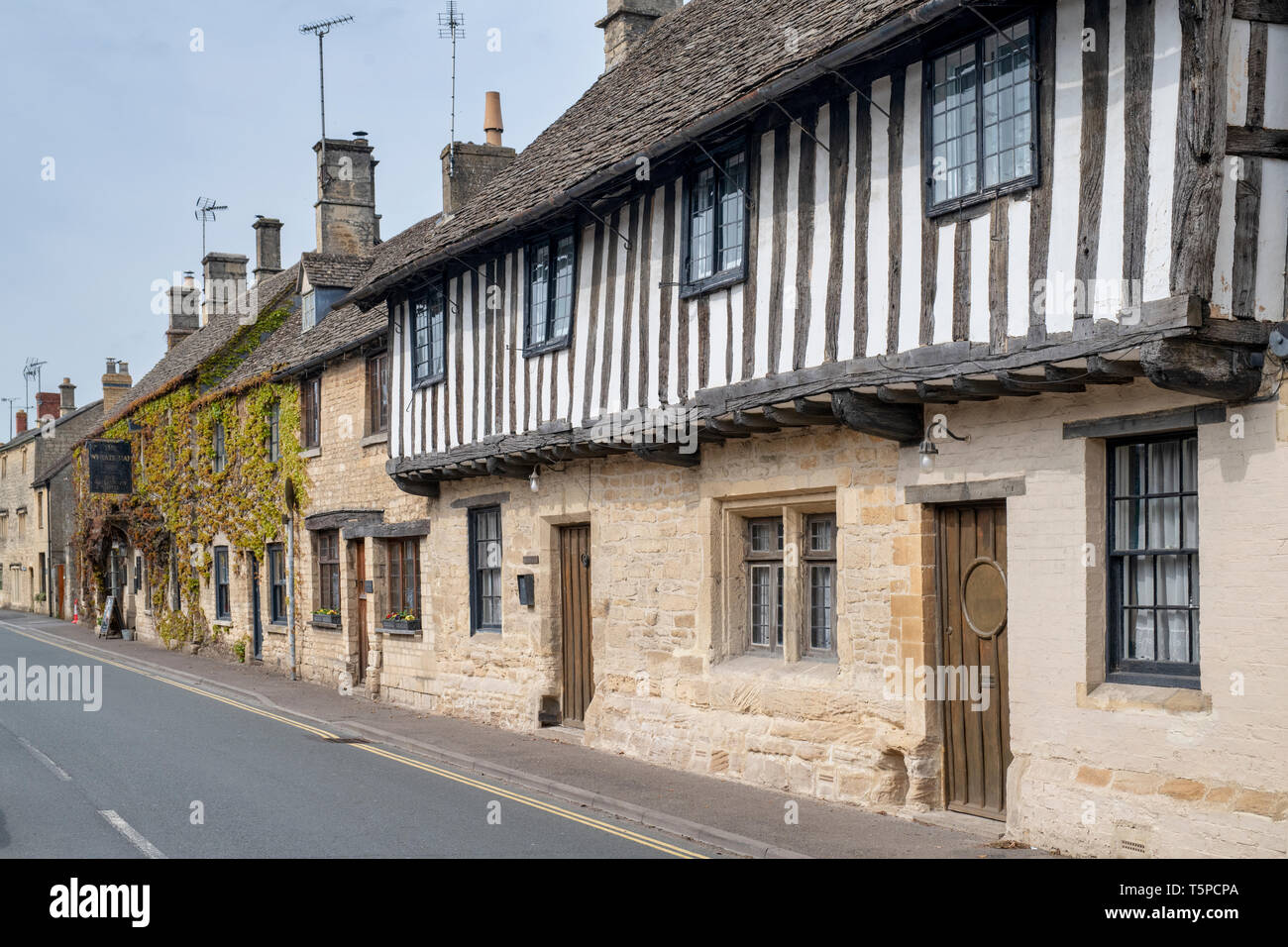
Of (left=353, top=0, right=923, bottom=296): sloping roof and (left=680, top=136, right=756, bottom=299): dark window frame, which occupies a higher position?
(left=353, top=0, right=923, bottom=296): sloping roof

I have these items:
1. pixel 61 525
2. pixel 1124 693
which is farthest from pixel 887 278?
pixel 61 525

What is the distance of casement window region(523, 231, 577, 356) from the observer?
551 inches

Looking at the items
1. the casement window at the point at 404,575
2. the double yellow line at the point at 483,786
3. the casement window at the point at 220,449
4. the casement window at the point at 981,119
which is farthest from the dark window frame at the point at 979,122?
the casement window at the point at 220,449

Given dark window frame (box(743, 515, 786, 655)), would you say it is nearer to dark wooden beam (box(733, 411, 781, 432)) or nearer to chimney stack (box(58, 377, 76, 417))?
dark wooden beam (box(733, 411, 781, 432))

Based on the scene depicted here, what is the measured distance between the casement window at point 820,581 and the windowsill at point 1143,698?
3.02 m

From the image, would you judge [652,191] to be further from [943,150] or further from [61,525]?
[61,525]

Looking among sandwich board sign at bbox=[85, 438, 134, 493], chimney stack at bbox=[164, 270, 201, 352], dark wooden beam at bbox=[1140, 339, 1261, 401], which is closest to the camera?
dark wooden beam at bbox=[1140, 339, 1261, 401]

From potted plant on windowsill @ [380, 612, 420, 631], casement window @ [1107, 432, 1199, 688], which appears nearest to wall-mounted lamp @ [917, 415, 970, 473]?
casement window @ [1107, 432, 1199, 688]

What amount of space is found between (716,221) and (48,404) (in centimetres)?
5488

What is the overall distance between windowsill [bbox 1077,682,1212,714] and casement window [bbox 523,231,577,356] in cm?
728

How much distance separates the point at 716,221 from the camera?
1149cm

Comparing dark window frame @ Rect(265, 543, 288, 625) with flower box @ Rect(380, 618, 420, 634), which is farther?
dark window frame @ Rect(265, 543, 288, 625)

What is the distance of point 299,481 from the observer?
23344mm

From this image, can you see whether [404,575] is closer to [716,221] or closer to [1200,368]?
[716,221]
